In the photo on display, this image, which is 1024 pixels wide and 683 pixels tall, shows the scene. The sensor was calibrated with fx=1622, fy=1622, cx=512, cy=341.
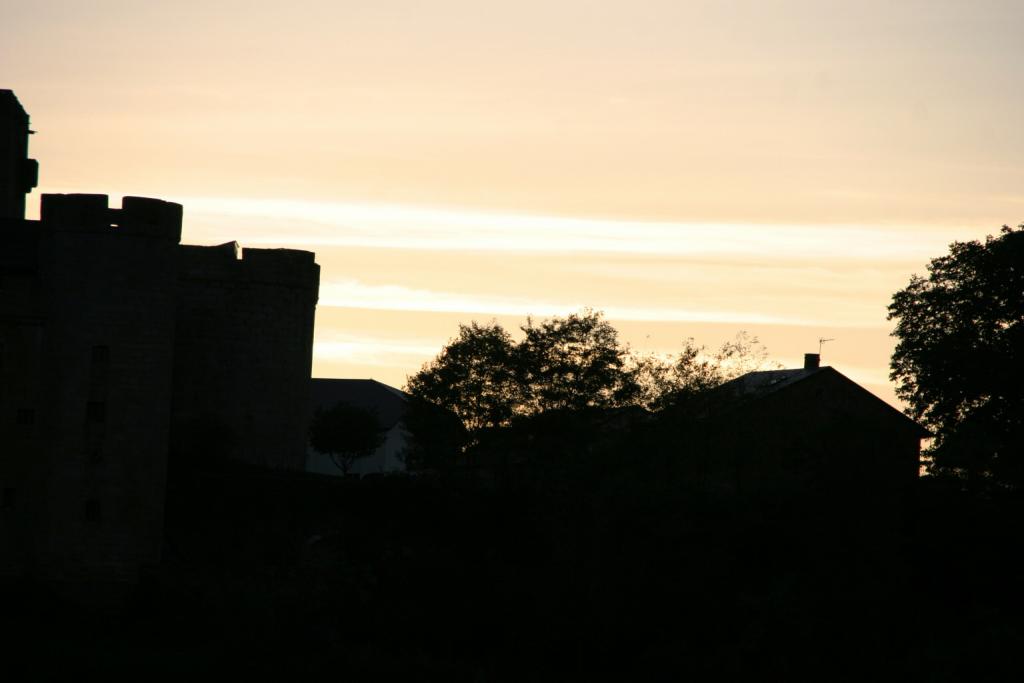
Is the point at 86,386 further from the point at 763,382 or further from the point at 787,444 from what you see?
the point at 763,382

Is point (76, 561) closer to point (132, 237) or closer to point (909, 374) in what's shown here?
point (132, 237)

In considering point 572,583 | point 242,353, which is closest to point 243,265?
point 242,353

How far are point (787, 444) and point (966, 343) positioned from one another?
7169mm

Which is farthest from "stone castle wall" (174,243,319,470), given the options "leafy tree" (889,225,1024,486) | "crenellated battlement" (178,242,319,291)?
"leafy tree" (889,225,1024,486)

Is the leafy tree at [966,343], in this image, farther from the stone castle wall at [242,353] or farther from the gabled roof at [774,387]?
the stone castle wall at [242,353]

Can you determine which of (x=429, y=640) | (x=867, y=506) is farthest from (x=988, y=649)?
(x=429, y=640)

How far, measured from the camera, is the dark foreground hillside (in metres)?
43.1

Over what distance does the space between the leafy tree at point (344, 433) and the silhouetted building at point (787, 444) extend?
22.4 meters

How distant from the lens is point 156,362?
4300 cm

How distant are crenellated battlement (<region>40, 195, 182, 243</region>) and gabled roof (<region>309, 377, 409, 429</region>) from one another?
60.9m

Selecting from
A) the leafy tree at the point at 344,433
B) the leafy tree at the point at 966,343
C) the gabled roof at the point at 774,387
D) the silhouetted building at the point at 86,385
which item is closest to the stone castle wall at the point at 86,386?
the silhouetted building at the point at 86,385

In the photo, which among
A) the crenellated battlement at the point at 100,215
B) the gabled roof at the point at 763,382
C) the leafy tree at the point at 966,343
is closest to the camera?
the crenellated battlement at the point at 100,215

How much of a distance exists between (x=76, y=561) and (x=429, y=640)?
11184 mm

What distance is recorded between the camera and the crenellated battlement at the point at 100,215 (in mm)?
42250
